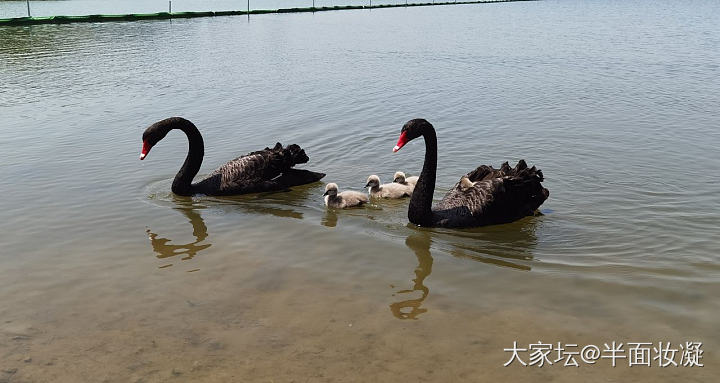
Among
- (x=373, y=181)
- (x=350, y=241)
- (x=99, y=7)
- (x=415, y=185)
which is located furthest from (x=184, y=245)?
(x=99, y=7)

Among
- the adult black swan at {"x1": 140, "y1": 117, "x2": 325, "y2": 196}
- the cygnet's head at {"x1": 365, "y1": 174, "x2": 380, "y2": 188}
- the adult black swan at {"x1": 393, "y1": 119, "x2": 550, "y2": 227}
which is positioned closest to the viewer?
the adult black swan at {"x1": 393, "y1": 119, "x2": 550, "y2": 227}

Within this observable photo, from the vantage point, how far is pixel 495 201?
20.2ft

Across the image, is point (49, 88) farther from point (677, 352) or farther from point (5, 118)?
point (677, 352)

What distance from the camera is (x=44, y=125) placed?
1064 cm

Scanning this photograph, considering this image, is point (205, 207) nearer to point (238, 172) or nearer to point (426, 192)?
point (238, 172)

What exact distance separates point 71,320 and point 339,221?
Result: 8.66 ft

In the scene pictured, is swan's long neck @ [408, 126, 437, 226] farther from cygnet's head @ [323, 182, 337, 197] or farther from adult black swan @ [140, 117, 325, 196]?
adult black swan @ [140, 117, 325, 196]

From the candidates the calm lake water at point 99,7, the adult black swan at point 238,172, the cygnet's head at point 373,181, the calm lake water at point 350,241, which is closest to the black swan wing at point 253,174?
the adult black swan at point 238,172

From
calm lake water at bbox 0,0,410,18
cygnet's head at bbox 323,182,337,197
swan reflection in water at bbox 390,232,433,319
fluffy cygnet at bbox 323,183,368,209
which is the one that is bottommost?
swan reflection in water at bbox 390,232,433,319

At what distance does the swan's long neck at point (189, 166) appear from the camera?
735cm

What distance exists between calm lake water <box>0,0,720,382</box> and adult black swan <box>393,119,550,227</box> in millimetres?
129

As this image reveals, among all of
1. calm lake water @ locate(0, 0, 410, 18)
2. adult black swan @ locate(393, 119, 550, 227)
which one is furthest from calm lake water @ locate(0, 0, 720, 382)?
calm lake water @ locate(0, 0, 410, 18)

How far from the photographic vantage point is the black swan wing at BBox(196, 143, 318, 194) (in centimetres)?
732

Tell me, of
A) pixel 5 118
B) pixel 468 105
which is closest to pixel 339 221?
pixel 468 105
